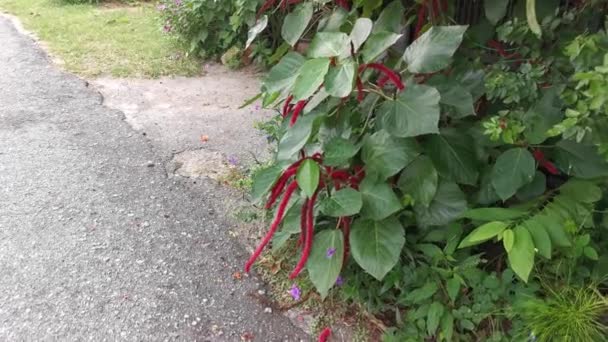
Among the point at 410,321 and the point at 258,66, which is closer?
the point at 410,321

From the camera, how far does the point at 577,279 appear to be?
61.6 inches

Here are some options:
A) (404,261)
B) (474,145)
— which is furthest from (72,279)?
(474,145)

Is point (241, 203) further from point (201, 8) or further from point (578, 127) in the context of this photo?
point (201, 8)

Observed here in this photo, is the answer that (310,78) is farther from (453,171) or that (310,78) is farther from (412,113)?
(453,171)

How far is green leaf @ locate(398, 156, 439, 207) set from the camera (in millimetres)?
1655

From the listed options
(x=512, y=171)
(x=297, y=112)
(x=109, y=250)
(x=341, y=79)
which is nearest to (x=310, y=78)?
(x=341, y=79)

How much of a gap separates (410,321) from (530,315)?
1.27 ft

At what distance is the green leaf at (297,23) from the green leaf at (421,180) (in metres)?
0.61

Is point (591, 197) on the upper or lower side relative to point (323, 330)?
upper

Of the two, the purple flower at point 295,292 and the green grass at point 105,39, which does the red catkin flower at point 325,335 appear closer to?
the purple flower at point 295,292

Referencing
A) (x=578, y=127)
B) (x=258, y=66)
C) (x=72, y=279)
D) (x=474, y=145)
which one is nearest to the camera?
(x=578, y=127)

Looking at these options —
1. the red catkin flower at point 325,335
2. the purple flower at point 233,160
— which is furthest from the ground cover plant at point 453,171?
the purple flower at point 233,160

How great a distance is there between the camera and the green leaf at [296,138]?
5.41 ft

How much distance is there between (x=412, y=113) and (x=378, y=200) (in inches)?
12.1
